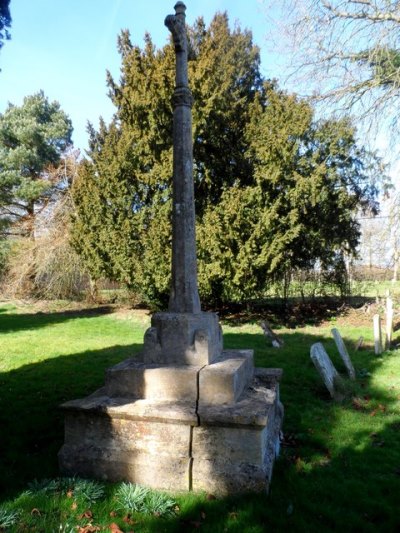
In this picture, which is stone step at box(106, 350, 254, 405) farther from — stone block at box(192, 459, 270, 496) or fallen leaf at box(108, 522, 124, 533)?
fallen leaf at box(108, 522, 124, 533)

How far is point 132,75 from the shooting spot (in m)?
12.6

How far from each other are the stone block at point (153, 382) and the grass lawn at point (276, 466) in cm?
77

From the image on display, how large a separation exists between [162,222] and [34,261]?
9313mm

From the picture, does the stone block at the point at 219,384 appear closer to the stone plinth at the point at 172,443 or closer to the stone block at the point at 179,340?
the stone plinth at the point at 172,443

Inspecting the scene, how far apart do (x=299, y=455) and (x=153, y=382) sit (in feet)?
5.44

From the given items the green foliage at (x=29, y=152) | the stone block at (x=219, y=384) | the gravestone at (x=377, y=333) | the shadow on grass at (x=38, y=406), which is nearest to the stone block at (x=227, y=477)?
the stone block at (x=219, y=384)

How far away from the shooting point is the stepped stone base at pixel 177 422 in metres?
3.16

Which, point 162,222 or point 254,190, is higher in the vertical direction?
point 254,190

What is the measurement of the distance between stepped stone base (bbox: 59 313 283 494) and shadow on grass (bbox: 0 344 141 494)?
0.45 metres

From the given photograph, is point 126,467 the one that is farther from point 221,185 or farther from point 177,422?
point 221,185

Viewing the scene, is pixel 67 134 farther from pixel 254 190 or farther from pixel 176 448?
pixel 176 448

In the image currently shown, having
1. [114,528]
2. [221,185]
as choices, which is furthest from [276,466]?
[221,185]

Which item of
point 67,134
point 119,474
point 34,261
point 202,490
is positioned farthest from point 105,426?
point 67,134

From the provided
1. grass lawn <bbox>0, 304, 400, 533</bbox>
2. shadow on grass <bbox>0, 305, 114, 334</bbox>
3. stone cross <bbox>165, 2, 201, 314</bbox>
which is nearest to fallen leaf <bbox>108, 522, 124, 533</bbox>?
grass lawn <bbox>0, 304, 400, 533</bbox>
